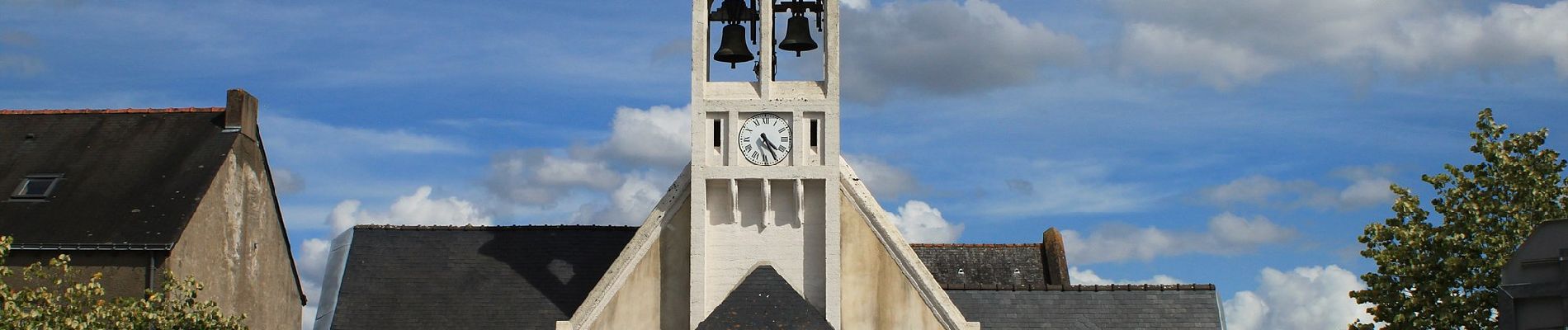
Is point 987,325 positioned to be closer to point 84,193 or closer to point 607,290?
point 607,290

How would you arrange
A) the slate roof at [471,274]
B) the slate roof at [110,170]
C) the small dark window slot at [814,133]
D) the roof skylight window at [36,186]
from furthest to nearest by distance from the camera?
the roof skylight window at [36,186] → the slate roof at [471,274] → the slate roof at [110,170] → the small dark window slot at [814,133]

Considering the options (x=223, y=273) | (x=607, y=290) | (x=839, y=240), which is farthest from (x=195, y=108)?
(x=839, y=240)

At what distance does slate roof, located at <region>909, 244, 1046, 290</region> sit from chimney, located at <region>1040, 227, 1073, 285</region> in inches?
10.6

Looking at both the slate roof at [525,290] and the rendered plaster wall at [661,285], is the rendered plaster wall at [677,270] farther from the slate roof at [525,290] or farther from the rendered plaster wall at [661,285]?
the slate roof at [525,290]

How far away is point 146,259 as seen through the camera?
3003 cm

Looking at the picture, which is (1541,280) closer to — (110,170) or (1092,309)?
(1092,309)

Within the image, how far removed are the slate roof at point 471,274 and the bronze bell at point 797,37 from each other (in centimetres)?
639

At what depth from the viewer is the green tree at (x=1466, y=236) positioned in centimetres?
2566

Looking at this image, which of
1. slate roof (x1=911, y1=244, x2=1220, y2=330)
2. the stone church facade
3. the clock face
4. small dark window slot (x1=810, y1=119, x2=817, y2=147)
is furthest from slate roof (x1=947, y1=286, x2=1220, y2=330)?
the clock face

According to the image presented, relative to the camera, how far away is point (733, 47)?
28078 millimetres

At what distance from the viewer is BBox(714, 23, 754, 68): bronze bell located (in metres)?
28.1

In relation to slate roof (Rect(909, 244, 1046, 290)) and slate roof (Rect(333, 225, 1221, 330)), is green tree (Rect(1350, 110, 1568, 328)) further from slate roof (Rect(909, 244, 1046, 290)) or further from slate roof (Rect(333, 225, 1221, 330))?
slate roof (Rect(909, 244, 1046, 290))

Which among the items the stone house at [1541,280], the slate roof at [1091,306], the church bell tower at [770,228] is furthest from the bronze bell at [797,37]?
the stone house at [1541,280]

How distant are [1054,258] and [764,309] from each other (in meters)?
16.2
